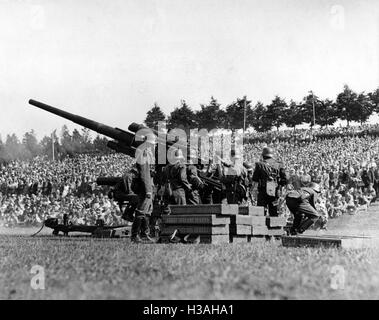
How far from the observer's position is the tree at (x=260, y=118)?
2263 inches

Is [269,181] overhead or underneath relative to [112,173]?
underneath

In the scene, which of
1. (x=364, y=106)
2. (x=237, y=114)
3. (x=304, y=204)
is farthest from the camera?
(x=237, y=114)

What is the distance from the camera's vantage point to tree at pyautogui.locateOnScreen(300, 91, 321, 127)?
54.5m

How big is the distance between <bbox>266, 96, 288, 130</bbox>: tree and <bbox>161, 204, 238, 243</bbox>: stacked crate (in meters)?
47.8

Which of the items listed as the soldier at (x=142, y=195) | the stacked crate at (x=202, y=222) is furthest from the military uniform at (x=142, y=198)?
the stacked crate at (x=202, y=222)

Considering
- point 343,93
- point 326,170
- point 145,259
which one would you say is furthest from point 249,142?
point 145,259

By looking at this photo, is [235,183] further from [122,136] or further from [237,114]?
[237,114]

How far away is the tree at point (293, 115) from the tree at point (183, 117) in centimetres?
1029

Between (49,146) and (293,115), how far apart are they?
110 ft

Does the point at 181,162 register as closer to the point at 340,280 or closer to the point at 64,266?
the point at 64,266

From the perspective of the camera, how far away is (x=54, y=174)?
35.5 m

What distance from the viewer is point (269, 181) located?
12.5 meters

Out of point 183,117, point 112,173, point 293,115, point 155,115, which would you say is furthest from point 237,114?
point 112,173
